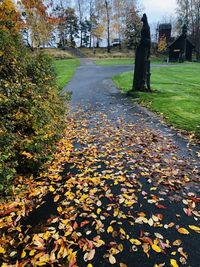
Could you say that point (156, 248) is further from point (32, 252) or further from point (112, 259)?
point (32, 252)

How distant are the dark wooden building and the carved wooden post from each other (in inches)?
1344

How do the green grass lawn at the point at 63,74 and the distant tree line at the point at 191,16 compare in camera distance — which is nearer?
the green grass lawn at the point at 63,74

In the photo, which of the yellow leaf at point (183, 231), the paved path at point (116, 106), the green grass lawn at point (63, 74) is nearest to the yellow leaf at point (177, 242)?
the yellow leaf at point (183, 231)

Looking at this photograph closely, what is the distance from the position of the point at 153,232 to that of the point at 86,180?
1.96 m

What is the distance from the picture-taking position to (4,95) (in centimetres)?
546

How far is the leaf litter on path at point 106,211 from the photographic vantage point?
3332 millimetres

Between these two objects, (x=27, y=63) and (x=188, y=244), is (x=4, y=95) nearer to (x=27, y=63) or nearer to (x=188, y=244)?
(x=27, y=63)

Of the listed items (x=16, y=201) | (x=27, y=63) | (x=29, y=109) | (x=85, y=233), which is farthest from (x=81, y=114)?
(x=85, y=233)

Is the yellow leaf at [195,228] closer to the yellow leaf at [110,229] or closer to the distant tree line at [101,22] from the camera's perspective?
the yellow leaf at [110,229]

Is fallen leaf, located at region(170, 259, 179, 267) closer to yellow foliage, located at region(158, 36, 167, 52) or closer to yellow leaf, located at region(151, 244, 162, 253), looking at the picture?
yellow leaf, located at region(151, 244, 162, 253)

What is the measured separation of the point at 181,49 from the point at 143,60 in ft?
121

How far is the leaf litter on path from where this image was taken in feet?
10.9

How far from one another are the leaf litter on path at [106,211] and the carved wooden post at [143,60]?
7887 millimetres

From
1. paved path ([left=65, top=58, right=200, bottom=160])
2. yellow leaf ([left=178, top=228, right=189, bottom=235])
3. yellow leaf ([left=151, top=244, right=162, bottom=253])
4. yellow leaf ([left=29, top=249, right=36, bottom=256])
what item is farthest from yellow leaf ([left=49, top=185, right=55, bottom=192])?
paved path ([left=65, top=58, right=200, bottom=160])
